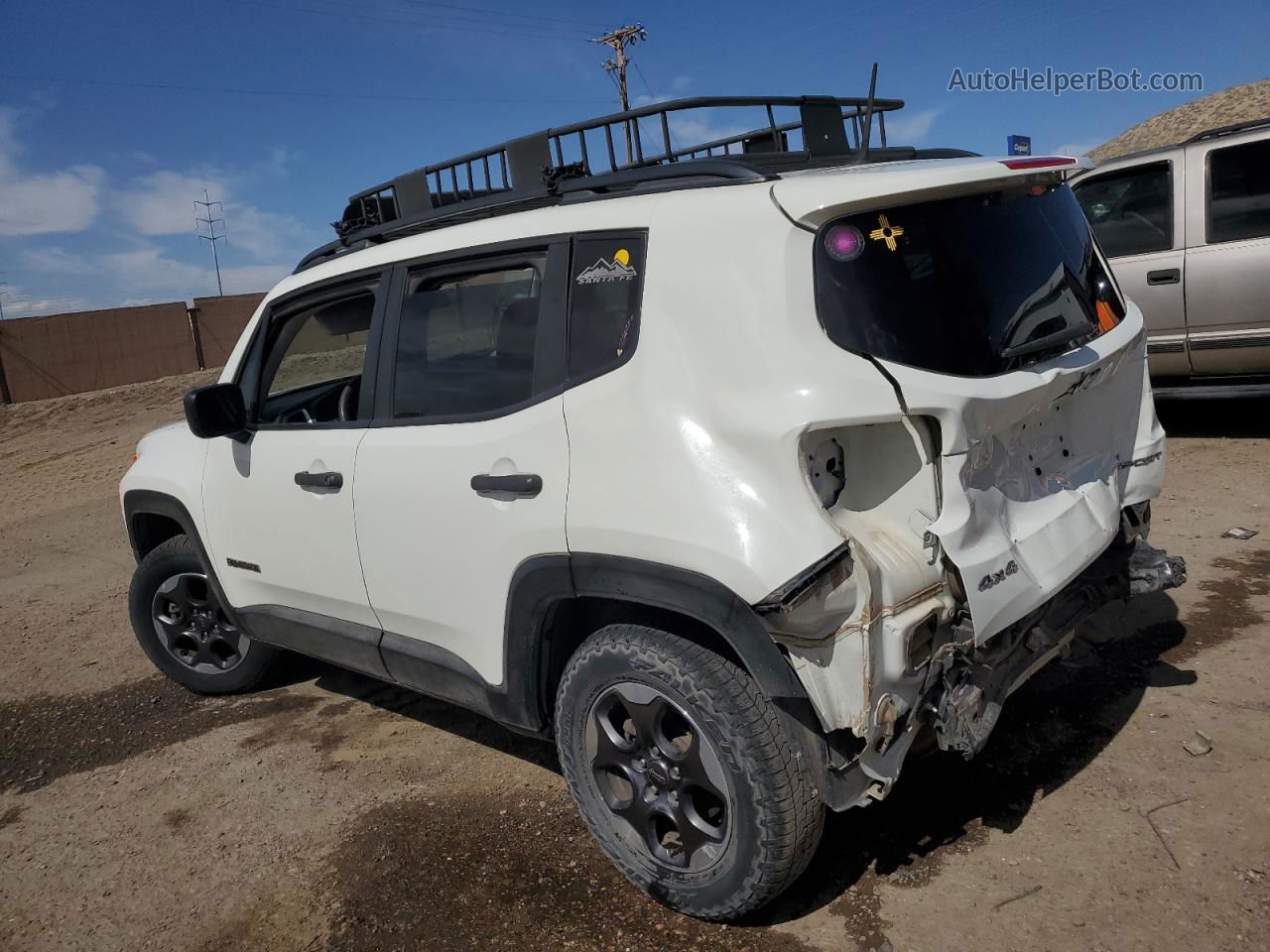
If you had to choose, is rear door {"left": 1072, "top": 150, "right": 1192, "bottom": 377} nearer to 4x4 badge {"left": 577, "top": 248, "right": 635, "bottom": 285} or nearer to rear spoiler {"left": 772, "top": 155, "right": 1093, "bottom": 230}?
rear spoiler {"left": 772, "top": 155, "right": 1093, "bottom": 230}

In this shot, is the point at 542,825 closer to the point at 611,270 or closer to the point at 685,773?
the point at 685,773

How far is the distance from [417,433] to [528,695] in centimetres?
89

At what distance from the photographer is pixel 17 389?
21.1m

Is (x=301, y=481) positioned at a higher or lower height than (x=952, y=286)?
lower

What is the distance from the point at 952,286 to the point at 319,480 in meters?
2.16

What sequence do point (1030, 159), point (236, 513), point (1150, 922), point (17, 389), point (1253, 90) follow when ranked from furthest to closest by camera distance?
1. point (1253, 90)
2. point (17, 389)
3. point (236, 513)
4. point (1030, 159)
5. point (1150, 922)

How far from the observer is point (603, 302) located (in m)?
2.59

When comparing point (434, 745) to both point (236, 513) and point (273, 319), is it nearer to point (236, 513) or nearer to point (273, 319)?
point (236, 513)

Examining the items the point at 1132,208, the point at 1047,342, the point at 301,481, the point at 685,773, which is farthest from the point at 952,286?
the point at 1132,208

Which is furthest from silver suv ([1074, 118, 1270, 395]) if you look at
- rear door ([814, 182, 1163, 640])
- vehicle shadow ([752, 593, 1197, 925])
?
rear door ([814, 182, 1163, 640])

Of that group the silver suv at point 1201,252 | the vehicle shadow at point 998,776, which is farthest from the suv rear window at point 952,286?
the silver suv at point 1201,252

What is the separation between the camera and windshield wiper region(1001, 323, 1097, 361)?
7.89ft

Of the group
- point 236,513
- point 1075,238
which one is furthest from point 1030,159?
point 236,513

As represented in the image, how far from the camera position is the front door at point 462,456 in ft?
8.73
